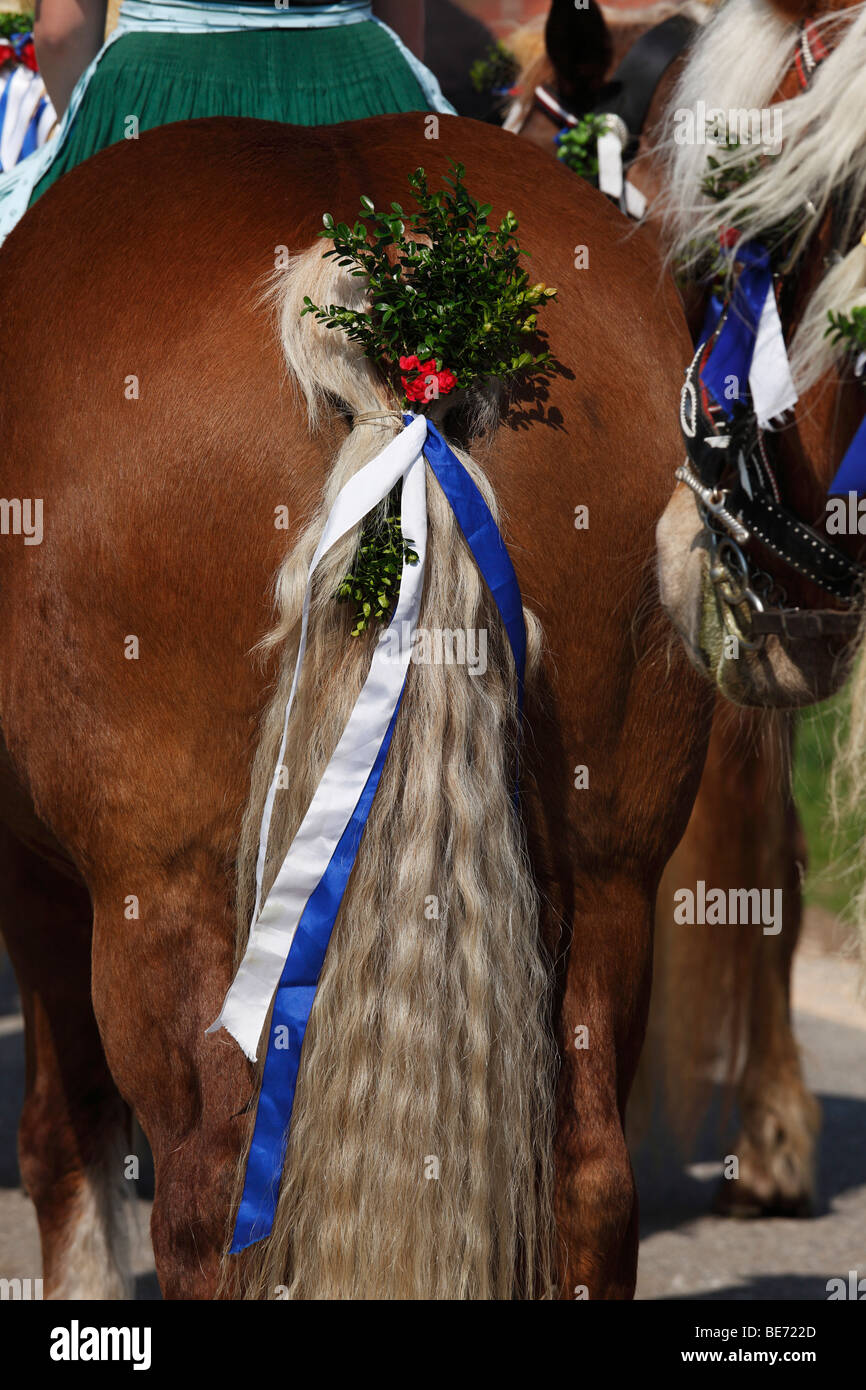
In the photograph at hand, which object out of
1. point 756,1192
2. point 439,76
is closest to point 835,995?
point 756,1192

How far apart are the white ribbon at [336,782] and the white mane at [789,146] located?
48 centimetres

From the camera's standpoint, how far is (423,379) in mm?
1524

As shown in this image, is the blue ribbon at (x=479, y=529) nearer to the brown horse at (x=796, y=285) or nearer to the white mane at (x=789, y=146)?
the brown horse at (x=796, y=285)

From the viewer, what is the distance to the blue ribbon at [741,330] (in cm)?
167

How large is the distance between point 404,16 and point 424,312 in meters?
1.19

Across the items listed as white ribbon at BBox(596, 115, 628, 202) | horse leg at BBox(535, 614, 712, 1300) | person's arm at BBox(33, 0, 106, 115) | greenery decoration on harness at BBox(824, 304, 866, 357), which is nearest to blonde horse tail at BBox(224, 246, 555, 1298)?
horse leg at BBox(535, 614, 712, 1300)

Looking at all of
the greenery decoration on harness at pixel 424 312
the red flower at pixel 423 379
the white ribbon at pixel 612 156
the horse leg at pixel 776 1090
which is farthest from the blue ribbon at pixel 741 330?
the horse leg at pixel 776 1090

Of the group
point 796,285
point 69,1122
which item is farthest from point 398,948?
point 69,1122

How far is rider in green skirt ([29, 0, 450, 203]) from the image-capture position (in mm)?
2043

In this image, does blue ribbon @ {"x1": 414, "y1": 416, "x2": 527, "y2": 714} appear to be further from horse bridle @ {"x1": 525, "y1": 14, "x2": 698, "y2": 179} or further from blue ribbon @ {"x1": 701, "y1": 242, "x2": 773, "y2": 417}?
horse bridle @ {"x1": 525, "y1": 14, "x2": 698, "y2": 179}

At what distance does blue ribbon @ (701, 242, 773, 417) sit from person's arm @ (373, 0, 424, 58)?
1049 millimetres

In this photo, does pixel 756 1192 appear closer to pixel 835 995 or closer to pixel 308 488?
pixel 835 995

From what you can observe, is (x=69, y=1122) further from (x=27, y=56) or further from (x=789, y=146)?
(x=27, y=56)
